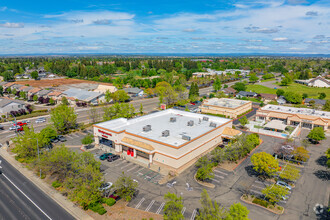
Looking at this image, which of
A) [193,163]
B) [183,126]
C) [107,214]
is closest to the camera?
[107,214]

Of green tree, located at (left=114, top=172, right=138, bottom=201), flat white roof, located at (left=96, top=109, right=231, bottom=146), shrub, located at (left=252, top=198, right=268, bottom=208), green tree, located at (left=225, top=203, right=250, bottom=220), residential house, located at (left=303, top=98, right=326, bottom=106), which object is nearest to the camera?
green tree, located at (left=225, top=203, right=250, bottom=220)

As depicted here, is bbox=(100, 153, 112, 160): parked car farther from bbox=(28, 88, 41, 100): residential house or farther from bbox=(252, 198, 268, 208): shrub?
bbox=(28, 88, 41, 100): residential house

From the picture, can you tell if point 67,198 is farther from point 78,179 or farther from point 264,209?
point 264,209

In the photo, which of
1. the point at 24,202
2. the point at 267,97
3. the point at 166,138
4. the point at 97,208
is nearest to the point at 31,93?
the point at 24,202

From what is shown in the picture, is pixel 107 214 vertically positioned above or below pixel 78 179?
below

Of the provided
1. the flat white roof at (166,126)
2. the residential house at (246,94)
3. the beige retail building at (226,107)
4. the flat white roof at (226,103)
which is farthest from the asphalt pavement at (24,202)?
the residential house at (246,94)

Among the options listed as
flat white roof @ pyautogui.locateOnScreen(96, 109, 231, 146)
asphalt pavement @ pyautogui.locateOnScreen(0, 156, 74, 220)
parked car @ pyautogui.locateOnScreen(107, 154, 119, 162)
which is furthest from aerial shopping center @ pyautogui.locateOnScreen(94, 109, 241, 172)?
asphalt pavement @ pyautogui.locateOnScreen(0, 156, 74, 220)

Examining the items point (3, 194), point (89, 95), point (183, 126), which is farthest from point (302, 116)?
point (89, 95)
